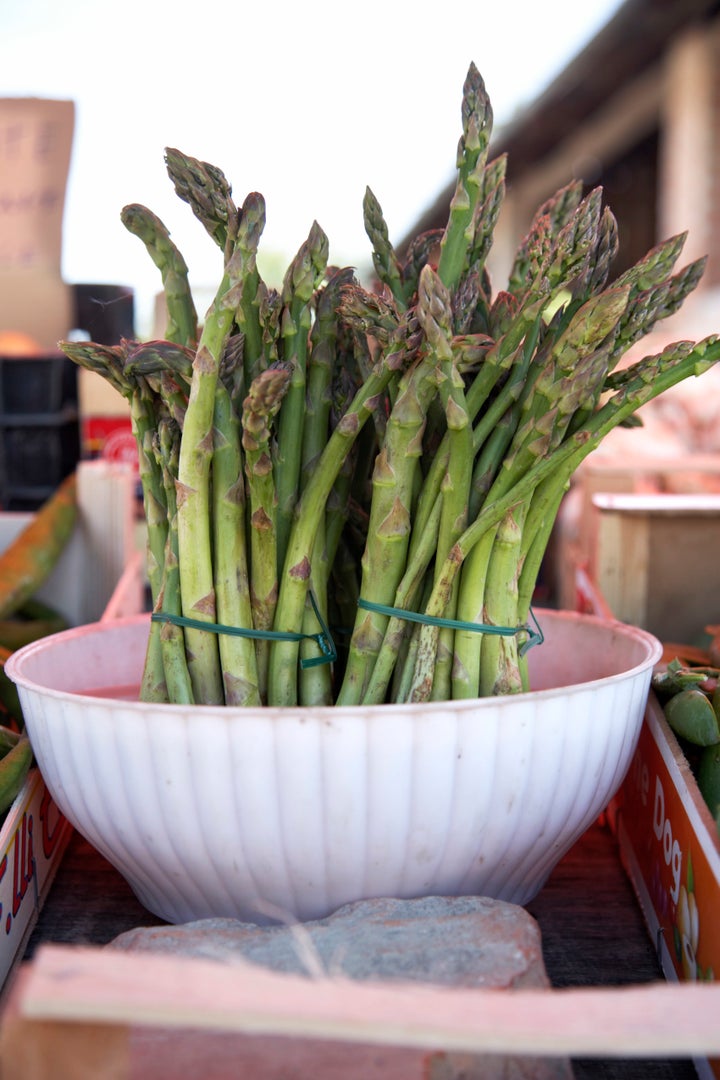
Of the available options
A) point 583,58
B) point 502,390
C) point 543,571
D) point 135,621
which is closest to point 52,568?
point 135,621

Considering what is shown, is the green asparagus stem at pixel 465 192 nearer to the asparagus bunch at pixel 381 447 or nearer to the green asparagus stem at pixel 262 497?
the asparagus bunch at pixel 381 447

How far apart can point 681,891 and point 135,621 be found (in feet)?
2.57

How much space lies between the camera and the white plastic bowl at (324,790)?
787mm

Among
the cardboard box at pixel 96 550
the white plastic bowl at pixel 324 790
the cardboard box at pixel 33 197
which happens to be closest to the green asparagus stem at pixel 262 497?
the white plastic bowl at pixel 324 790

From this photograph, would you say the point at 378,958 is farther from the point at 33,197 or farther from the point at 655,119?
the point at 655,119

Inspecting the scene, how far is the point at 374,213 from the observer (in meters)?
1.09

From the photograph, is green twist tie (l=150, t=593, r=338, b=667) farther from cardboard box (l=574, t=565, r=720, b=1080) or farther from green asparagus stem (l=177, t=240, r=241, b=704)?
cardboard box (l=574, t=565, r=720, b=1080)

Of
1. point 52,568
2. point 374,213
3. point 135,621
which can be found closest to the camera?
point 374,213

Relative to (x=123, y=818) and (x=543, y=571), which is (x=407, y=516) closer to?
(x=123, y=818)

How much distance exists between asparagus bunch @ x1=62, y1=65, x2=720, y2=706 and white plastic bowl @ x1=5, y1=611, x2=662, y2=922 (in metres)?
0.10

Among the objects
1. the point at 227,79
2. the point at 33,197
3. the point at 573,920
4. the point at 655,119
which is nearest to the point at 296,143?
the point at 227,79

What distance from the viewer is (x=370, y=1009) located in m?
0.46

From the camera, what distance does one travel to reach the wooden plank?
45 cm

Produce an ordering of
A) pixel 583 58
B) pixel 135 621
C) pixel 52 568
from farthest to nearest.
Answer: pixel 583 58, pixel 52 568, pixel 135 621
